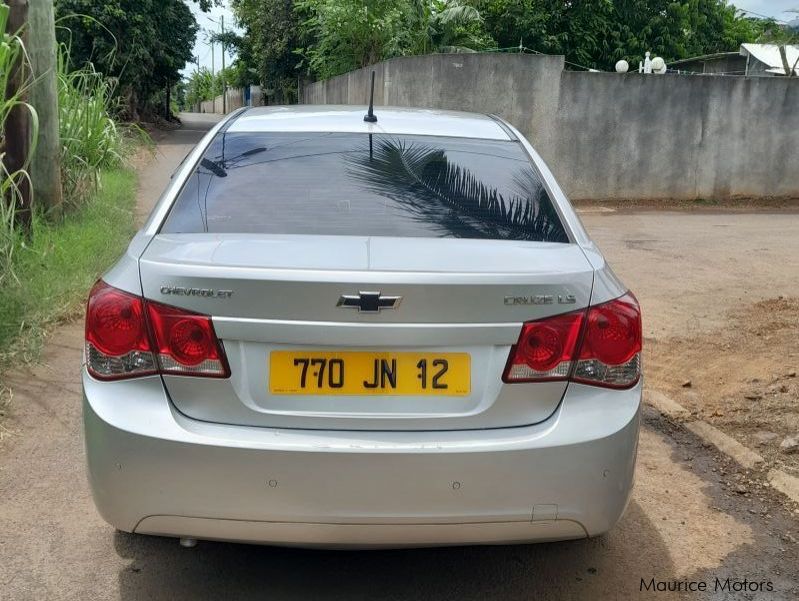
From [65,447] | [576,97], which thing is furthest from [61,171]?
[576,97]

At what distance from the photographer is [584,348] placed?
2.43 metres

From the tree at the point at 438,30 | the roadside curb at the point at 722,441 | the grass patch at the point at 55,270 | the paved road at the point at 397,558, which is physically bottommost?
the paved road at the point at 397,558

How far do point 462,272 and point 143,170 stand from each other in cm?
1529

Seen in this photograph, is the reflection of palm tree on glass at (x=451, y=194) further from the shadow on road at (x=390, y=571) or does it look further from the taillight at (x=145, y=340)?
the shadow on road at (x=390, y=571)

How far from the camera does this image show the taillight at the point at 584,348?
2.38 metres

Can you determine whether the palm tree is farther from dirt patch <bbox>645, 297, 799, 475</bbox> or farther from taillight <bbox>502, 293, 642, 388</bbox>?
taillight <bbox>502, 293, 642, 388</bbox>

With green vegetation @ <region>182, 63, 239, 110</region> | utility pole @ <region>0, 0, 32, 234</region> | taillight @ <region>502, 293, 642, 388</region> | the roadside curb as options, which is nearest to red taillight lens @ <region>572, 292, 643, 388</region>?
taillight @ <region>502, 293, 642, 388</region>

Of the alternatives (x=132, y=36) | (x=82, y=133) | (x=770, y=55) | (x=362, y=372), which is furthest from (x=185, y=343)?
(x=770, y=55)

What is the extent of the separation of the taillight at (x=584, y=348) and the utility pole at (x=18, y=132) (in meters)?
5.13

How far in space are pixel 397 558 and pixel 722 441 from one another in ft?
6.36

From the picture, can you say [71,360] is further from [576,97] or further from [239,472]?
[576,97]

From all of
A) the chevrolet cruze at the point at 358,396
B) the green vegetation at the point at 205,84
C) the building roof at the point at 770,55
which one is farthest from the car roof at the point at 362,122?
the green vegetation at the point at 205,84

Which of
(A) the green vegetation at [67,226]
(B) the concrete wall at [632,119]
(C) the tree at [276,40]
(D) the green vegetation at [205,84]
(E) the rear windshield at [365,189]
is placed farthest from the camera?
(D) the green vegetation at [205,84]

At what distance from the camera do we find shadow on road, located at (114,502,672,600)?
2826 mm
